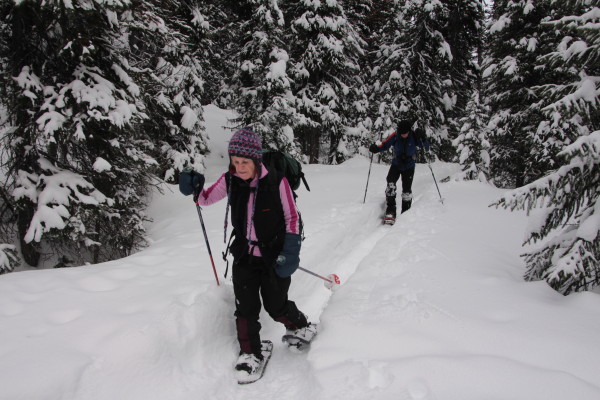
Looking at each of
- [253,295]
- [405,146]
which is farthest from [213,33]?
[253,295]

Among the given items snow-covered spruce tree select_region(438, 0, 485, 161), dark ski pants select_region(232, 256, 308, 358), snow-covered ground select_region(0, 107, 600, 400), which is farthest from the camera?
snow-covered spruce tree select_region(438, 0, 485, 161)

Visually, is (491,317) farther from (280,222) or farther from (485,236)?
(485,236)

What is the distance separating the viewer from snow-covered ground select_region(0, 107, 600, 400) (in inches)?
105

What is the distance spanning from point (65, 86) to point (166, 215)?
4.33m

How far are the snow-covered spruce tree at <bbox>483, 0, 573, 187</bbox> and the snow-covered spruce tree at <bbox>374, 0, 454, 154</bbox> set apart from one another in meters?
3.52

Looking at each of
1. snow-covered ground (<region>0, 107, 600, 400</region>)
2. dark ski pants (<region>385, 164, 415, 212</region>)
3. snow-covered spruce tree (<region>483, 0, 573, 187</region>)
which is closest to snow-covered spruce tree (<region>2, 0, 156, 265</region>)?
snow-covered ground (<region>0, 107, 600, 400</region>)

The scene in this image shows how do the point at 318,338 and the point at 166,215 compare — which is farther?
the point at 166,215

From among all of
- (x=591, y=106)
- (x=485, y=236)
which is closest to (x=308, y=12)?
(x=485, y=236)

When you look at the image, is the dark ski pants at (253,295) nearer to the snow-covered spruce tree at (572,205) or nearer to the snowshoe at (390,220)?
the snow-covered spruce tree at (572,205)

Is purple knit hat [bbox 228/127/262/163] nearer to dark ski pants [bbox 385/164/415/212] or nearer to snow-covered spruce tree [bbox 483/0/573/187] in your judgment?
dark ski pants [bbox 385/164/415/212]

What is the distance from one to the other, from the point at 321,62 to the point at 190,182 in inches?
583

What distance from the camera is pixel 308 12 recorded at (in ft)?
52.4

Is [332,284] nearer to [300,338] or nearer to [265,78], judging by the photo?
[300,338]

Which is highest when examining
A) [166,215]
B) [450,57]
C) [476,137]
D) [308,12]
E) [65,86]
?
[308,12]
